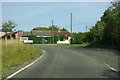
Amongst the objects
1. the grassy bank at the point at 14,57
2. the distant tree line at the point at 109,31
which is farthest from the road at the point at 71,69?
the distant tree line at the point at 109,31

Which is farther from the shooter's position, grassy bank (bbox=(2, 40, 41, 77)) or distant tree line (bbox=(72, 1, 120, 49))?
distant tree line (bbox=(72, 1, 120, 49))

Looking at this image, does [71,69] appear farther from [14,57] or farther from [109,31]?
[109,31]

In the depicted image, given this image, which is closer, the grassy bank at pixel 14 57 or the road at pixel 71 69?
the road at pixel 71 69

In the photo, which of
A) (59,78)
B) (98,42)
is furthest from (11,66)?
(98,42)

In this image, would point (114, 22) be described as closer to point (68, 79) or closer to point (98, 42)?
point (98, 42)

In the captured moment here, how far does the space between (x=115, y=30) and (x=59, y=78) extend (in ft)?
81.9

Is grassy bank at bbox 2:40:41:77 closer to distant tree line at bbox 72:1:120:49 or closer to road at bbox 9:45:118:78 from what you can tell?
road at bbox 9:45:118:78

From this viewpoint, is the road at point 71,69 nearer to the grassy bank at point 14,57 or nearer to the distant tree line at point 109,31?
the grassy bank at point 14,57

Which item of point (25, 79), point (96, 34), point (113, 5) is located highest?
point (113, 5)

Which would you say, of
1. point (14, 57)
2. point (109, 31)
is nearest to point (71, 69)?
point (14, 57)

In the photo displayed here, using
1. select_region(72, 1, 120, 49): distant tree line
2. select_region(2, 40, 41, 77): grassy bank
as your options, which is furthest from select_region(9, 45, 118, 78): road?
select_region(72, 1, 120, 49): distant tree line

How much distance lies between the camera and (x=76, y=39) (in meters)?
60.5

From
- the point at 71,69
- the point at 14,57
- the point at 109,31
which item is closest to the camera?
the point at 71,69

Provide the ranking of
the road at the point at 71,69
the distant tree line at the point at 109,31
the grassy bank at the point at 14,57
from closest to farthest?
the road at the point at 71,69, the grassy bank at the point at 14,57, the distant tree line at the point at 109,31
